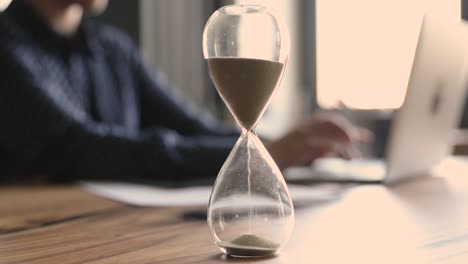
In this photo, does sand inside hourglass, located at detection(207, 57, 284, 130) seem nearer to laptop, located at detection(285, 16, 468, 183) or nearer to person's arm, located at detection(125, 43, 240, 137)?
laptop, located at detection(285, 16, 468, 183)

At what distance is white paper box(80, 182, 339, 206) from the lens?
79 cm

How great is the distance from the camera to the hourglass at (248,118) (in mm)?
476

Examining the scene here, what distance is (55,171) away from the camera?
1.19 m

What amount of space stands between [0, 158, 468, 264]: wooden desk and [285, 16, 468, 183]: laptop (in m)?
0.12

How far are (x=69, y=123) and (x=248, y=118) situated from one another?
822 millimetres

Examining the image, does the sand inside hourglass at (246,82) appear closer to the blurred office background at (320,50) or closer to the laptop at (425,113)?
the laptop at (425,113)

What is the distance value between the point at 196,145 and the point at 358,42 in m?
2.37

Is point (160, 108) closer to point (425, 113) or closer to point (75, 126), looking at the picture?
point (75, 126)

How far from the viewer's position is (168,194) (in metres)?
0.88

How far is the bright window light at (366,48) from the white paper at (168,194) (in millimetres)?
2406

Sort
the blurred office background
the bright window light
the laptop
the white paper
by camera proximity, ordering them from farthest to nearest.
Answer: the bright window light
the blurred office background
the laptop
the white paper

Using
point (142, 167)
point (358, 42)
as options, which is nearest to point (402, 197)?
point (142, 167)

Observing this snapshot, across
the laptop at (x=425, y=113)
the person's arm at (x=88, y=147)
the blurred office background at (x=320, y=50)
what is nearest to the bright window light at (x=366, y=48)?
the blurred office background at (x=320, y=50)

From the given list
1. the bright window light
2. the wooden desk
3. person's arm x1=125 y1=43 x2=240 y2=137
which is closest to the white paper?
the wooden desk
